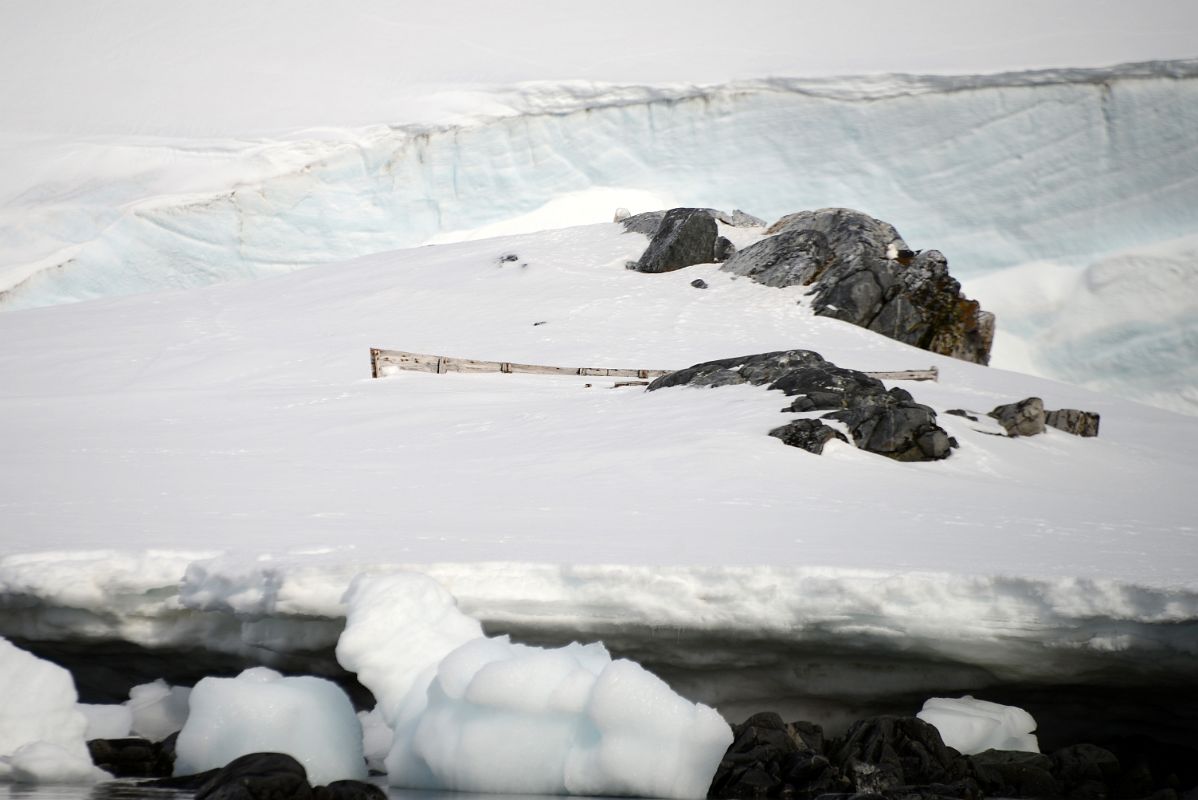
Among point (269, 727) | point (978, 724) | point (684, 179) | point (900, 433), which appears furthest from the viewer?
point (684, 179)

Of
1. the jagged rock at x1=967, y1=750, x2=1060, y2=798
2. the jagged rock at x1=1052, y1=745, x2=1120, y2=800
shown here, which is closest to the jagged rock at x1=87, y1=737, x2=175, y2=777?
the jagged rock at x1=967, y1=750, x2=1060, y2=798

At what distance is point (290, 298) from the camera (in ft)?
64.6

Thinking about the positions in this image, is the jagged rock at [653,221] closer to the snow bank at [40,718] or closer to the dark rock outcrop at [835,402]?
the dark rock outcrop at [835,402]

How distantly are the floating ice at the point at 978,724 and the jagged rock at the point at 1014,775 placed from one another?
0.36 feet

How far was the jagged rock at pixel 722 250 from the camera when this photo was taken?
20703mm

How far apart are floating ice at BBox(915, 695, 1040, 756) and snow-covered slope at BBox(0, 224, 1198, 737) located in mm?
122

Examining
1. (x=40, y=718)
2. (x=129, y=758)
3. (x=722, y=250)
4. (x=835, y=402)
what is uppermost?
(x=722, y=250)

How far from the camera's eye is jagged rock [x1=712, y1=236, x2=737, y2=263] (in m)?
20.7

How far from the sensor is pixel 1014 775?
4.63 metres

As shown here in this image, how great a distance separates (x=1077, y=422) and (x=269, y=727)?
825 cm

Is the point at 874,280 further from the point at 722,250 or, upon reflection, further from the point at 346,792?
the point at 346,792

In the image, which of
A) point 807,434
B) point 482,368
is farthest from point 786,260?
point 807,434

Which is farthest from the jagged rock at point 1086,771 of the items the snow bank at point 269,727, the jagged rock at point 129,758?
the jagged rock at point 129,758

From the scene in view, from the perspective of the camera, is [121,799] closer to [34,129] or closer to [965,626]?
[965,626]
